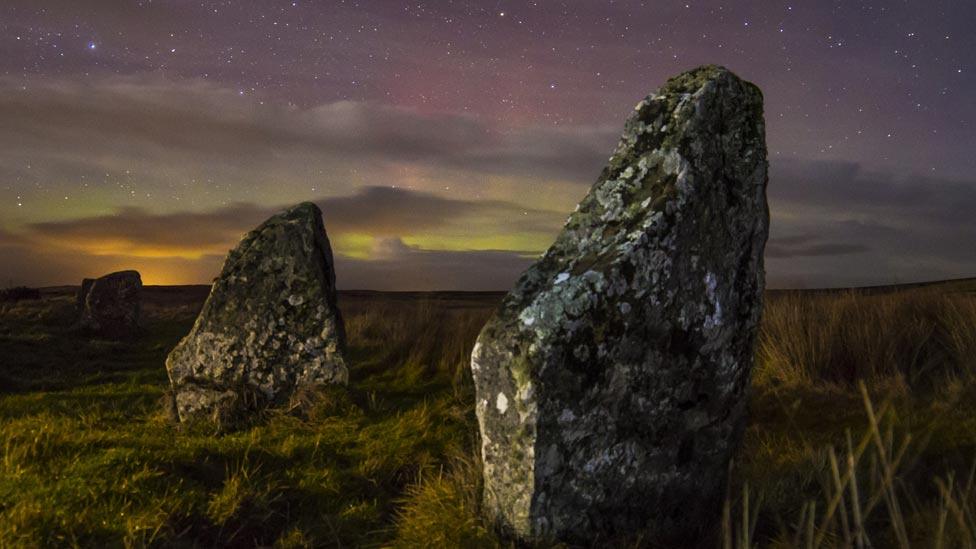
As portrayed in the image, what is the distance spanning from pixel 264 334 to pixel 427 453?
2883 mm

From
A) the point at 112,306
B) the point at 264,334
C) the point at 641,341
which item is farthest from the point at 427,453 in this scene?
the point at 112,306

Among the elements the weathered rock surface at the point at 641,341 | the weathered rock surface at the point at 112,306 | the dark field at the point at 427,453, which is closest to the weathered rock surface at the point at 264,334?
the dark field at the point at 427,453

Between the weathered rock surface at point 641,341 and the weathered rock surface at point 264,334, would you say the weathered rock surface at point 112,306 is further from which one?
the weathered rock surface at point 641,341

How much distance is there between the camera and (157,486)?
16.0 ft

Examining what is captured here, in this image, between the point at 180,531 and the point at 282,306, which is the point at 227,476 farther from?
the point at 282,306

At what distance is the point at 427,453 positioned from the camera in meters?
5.85

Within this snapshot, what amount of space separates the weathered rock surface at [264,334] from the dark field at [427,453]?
345mm

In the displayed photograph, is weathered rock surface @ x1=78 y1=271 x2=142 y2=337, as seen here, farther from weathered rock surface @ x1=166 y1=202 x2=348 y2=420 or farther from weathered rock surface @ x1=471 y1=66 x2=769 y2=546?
weathered rock surface @ x1=471 y1=66 x2=769 y2=546

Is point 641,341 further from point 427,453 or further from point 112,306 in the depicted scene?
point 112,306

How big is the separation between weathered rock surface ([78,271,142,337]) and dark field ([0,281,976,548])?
5.94 metres

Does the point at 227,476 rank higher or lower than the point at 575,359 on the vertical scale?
lower

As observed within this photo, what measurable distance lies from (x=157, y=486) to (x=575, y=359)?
287 cm

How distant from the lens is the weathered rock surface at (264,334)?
25.8 ft

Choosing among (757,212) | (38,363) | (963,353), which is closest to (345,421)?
(757,212)
